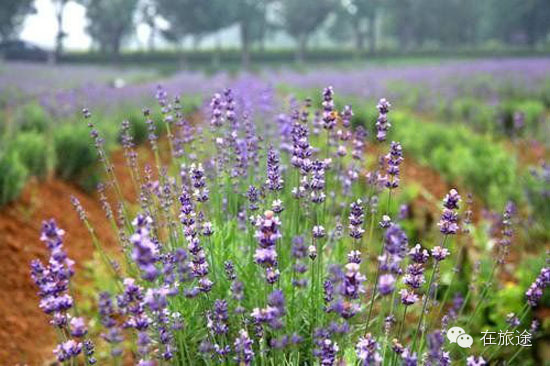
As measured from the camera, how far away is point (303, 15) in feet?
151

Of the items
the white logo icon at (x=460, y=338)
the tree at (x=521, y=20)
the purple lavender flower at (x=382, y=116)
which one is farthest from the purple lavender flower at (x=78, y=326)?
the tree at (x=521, y=20)

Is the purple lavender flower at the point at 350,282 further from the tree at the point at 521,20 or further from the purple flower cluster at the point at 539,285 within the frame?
the tree at the point at 521,20

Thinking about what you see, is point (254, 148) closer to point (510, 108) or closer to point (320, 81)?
point (510, 108)

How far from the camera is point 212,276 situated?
8.17 feet

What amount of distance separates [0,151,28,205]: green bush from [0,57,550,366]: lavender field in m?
0.02

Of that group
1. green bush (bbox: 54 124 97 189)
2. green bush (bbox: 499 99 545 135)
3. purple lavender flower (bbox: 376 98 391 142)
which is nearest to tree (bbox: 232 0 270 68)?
green bush (bbox: 499 99 545 135)

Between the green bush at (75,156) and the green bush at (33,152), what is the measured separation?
19 cm

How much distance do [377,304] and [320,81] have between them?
475 inches

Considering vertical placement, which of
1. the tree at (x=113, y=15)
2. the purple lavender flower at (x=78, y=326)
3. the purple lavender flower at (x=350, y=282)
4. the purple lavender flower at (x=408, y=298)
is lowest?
the purple lavender flower at (x=408, y=298)

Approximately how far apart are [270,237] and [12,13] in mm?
40242

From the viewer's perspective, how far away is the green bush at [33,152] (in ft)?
17.6

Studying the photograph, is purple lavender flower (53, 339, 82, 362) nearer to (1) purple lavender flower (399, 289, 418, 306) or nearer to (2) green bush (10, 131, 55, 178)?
(1) purple lavender flower (399, 289, 418, 306)

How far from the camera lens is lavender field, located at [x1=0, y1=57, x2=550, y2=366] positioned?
1.75 meters

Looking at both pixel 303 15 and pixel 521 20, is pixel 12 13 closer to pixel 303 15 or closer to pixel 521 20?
pixel 303 15
